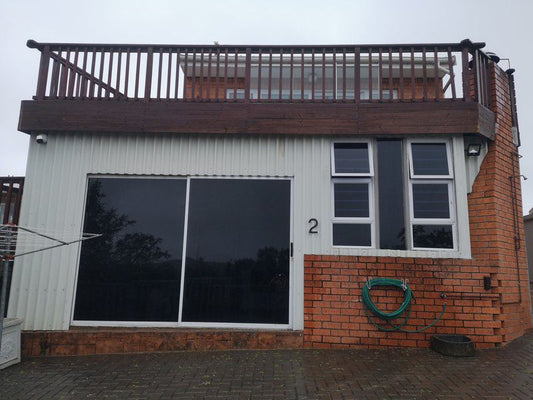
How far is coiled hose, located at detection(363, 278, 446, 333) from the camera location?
200 inches

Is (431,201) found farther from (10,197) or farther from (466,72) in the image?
(10,197)

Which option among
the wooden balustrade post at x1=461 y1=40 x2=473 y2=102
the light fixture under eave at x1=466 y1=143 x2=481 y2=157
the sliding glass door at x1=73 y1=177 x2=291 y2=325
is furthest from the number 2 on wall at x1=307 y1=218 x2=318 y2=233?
the wooden balustrade post at x1=461 y1=40 x2=473 y2=102

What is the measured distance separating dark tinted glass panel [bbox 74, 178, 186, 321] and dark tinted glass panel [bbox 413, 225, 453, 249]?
11.7ft

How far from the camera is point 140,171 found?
5.70 m

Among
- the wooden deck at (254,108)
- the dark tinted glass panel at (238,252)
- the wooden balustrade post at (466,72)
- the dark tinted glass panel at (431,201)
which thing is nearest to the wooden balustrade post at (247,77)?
the wooden deck at (254,108)

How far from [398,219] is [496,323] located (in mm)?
1927

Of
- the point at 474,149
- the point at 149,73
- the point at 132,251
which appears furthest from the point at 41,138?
the point at 474,149

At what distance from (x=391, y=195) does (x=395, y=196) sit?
0.06 m

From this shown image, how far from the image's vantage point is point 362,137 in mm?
5730

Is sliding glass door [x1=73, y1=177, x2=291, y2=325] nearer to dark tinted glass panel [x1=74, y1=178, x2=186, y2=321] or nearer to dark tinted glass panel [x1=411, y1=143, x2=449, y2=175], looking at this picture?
dark tinted glass panel [x1=74, y1=178, x2=186, y2=321]

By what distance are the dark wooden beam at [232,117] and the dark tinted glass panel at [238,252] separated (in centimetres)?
90

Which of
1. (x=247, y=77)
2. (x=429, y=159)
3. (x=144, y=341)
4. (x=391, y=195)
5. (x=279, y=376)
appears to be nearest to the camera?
(x=279, y=376)

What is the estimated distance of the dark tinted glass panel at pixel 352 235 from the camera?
5434 mm

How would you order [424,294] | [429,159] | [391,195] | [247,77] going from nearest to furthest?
1. [424,294]
2. [391,195]
3. [429,159]
4. [247,77]
